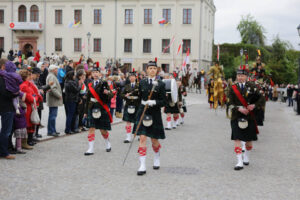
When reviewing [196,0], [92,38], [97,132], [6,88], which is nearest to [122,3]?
[92,38]

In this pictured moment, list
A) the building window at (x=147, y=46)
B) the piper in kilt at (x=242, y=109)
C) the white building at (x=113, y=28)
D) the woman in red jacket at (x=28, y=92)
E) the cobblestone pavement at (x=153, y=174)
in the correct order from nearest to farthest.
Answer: the cobblestone pavement at (x=153, y=174) < the piper in kilt at (x=242, y=109) < the woman in red jacket at (x=28, y=92) < the white building at (x=113, y=28) < the building window at (x=147, y=46)

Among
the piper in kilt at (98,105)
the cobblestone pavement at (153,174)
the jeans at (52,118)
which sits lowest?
the cobblestone pavement at (153,174)

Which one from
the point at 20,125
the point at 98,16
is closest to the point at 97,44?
the point at 98,16

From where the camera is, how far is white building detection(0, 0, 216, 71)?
49.7 m

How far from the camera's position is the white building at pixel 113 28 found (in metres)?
49.7

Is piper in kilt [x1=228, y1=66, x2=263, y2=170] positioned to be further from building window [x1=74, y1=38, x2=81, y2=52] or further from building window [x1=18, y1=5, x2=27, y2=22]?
building window [x1=18, y1=5, x2=27, y2=22]

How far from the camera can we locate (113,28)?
51469mm

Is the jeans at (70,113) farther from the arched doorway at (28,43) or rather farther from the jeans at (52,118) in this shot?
the arched doorway at (28,43)

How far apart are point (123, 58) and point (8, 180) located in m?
45.8

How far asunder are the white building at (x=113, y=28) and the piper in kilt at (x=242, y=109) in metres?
40.8

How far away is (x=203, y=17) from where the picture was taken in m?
49.9

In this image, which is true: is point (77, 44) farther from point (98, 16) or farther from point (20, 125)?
point (20, 125)

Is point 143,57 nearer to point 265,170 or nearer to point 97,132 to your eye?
point 97,132

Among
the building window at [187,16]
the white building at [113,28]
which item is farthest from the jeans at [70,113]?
the building window at [187,16]
